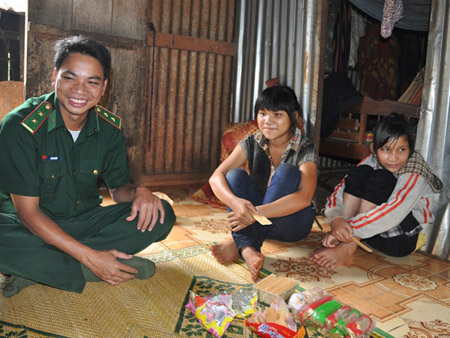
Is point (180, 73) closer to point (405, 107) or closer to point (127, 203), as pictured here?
point (405, 107)

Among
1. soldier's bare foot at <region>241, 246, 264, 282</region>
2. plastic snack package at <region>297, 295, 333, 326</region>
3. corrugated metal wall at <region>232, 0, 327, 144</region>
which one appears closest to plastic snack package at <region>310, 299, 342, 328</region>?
plastic snack package at <region>297, 295, 333, 326</region>

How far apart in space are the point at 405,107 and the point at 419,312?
2.07 metres

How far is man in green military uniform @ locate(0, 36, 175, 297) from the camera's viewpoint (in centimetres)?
164

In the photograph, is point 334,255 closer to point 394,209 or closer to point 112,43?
point 394,209

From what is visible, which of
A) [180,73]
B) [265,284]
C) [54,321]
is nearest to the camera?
[54,321]

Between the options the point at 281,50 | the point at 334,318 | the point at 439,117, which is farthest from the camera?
the point at 281,50

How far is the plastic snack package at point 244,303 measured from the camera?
5.42ft

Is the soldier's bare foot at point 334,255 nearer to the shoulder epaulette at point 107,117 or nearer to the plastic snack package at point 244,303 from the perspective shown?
the plastic snack package at point 244,303

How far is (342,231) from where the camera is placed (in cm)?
228

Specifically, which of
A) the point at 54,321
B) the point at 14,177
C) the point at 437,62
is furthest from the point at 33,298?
the point at 437,62

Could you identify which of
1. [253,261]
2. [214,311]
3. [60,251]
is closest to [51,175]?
[60,251]

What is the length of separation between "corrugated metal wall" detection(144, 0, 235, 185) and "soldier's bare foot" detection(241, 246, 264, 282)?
2.33 m

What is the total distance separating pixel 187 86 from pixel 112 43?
98 cm

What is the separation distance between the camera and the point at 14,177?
163 centimetres
